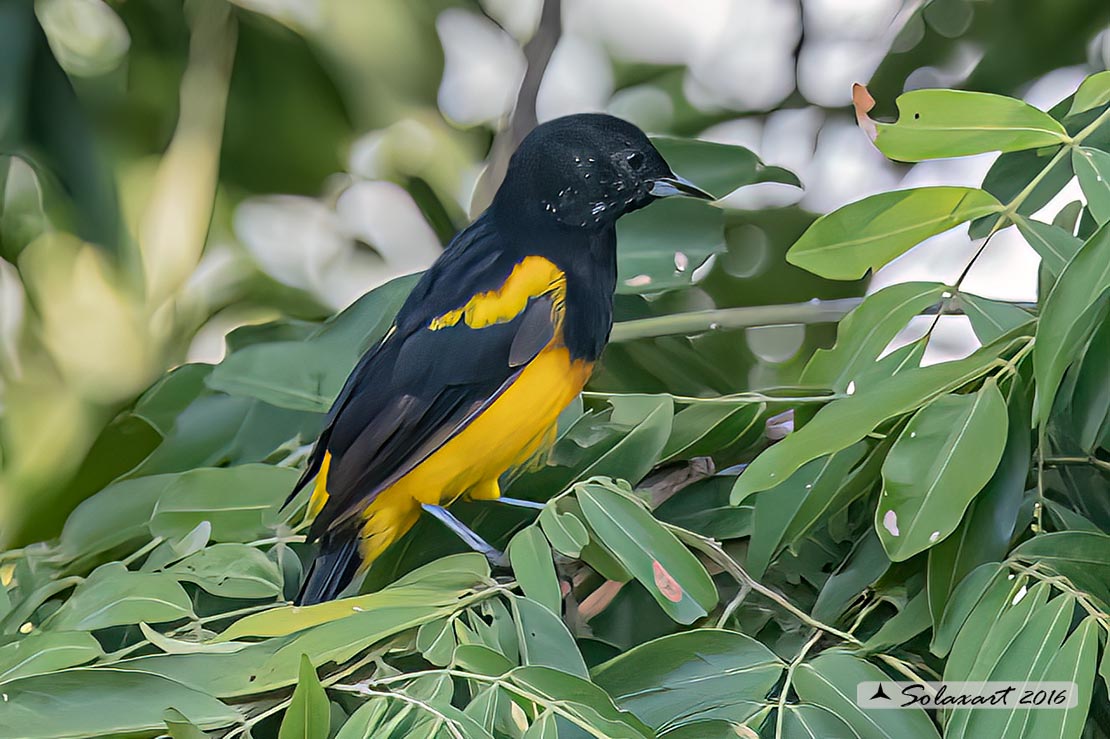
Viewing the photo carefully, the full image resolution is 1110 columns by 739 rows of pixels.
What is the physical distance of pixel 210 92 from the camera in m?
1.26

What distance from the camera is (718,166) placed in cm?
82

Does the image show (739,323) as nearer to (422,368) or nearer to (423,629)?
(422,368)

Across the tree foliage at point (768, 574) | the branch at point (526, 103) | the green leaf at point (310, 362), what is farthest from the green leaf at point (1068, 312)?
the branch at point (526, 103)

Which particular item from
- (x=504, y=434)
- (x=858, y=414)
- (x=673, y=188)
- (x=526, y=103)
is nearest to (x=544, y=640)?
(x=858, y=414)

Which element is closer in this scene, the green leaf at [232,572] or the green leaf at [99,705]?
the green leaf at [99,705]

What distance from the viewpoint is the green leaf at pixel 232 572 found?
0.53m

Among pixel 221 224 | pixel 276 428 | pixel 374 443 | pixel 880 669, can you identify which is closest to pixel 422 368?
pixel 374 443

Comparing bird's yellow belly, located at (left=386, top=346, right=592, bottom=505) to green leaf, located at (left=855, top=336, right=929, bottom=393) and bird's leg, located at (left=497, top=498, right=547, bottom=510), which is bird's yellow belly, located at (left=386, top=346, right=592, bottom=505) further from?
green leaf, located at (left=855, top=336, right=929, bottom=393)

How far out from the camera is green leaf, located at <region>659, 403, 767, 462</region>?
56cm

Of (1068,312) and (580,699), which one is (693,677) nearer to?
(580,699)

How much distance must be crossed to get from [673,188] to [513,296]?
0.39 feet

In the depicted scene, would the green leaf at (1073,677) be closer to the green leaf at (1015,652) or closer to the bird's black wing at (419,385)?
the green leaf at (1015,652)

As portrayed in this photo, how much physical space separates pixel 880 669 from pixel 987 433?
9 cm

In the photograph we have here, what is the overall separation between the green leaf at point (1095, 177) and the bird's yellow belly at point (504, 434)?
0.31 m
